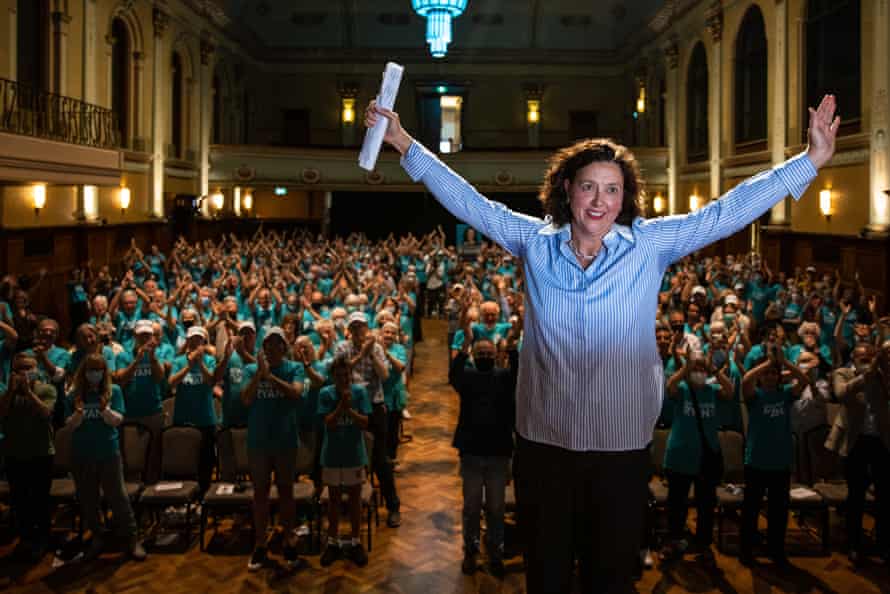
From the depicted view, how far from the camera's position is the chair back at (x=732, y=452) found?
7016 millimetres

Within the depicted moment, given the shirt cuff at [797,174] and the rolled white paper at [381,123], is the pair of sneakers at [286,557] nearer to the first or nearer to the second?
the rolled white paper at [381,123]

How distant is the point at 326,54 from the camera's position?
33000 millimetres

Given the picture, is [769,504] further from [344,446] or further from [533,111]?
[533,111]

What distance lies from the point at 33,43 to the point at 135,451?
1135 centimetres

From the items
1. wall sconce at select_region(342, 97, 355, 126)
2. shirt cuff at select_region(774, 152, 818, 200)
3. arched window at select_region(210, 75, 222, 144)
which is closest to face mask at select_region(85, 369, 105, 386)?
shirt cuff at select_region(774, 152, 818, 200)

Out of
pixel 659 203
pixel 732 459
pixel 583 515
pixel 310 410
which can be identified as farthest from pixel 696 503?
pixel 659 203

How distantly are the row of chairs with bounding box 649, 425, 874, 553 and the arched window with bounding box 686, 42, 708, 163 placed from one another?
17.0 meters

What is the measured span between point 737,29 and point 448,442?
48.3ft

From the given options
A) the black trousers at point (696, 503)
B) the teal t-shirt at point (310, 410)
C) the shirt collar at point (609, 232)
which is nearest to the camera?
the shirt collar at point (609, 232)

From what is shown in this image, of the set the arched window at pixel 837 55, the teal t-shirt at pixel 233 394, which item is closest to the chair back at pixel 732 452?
the teal t-shirt at pixel 233 394

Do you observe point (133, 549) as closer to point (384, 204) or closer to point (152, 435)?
point (152, 435)

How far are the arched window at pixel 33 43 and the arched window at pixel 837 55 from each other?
1452cm

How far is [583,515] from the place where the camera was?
6.26ft

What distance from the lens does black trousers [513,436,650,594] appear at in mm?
1856
